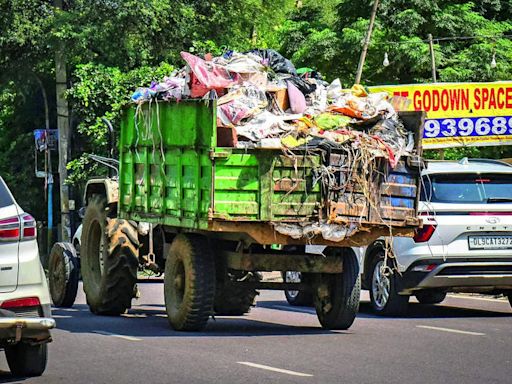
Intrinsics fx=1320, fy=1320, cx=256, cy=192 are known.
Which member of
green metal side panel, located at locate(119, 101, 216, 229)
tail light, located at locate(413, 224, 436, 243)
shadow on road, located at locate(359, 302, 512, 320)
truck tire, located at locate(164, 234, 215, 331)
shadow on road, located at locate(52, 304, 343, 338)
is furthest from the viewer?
shadow on road, located at locate(359, 302, 512, 320)

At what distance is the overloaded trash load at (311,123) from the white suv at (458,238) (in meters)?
1.43

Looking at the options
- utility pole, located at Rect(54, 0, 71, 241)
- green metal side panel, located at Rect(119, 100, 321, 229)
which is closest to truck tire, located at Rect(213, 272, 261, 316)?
green metal side panel, located at Rect(119, 100, 321, 229)

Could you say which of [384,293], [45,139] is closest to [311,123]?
[384,293]

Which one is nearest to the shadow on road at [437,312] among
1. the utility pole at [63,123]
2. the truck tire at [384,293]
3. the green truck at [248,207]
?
the truck tire at [384,293]

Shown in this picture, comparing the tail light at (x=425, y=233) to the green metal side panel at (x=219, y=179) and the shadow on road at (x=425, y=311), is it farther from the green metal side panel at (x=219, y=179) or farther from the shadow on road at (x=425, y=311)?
the green metal side panel at (x=219, y=179)

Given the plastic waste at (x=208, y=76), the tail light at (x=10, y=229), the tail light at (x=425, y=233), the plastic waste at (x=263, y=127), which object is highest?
the plastic waste at (x=208, y=76)

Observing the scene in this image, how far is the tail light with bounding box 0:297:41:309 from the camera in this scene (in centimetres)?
967

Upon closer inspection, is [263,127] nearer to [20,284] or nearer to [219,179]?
[219,179]

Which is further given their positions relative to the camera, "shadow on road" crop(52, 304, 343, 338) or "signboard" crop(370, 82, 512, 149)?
"signboard" crop(370, 82, 512, 149)

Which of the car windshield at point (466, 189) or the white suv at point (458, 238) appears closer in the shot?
the white suv at point (458, 238)

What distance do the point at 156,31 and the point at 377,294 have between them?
80.1 ft

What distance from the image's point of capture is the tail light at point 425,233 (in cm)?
1534

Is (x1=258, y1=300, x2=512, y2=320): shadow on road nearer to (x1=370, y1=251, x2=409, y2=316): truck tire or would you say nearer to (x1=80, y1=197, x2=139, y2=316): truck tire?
(x1=370, y1=251, x2=409, y2=316): truck tire

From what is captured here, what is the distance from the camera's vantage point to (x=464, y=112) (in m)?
30.9
